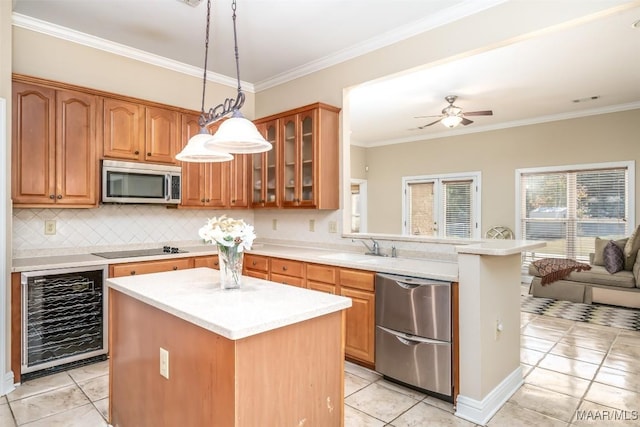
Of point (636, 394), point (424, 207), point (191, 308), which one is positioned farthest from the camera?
point (424, 207)

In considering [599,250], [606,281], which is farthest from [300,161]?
[599,250]

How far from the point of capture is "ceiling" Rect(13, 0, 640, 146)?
9.84 ft

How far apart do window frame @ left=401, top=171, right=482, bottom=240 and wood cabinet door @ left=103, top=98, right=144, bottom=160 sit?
19.0 ft

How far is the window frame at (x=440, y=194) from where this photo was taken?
23.3 ft

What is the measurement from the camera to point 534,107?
5734 mm

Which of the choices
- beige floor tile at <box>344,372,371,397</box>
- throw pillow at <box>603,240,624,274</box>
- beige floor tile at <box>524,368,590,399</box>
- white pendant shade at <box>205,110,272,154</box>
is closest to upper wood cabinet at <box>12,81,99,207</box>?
white pendant shade at <box>205,110,272,154</box>

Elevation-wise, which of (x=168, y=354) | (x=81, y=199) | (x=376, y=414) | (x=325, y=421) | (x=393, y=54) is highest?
(x=393, y=54)

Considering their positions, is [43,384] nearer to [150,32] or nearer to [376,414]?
[376,414]

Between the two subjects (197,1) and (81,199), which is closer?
(197,1)

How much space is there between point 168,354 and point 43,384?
183cm

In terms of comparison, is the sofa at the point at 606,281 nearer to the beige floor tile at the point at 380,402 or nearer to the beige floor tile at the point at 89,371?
the beige floor tile at the point at 380,402

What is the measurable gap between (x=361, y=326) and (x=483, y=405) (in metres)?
1.02

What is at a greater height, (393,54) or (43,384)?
(393,54)

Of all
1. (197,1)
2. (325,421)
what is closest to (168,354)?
(325,421)
